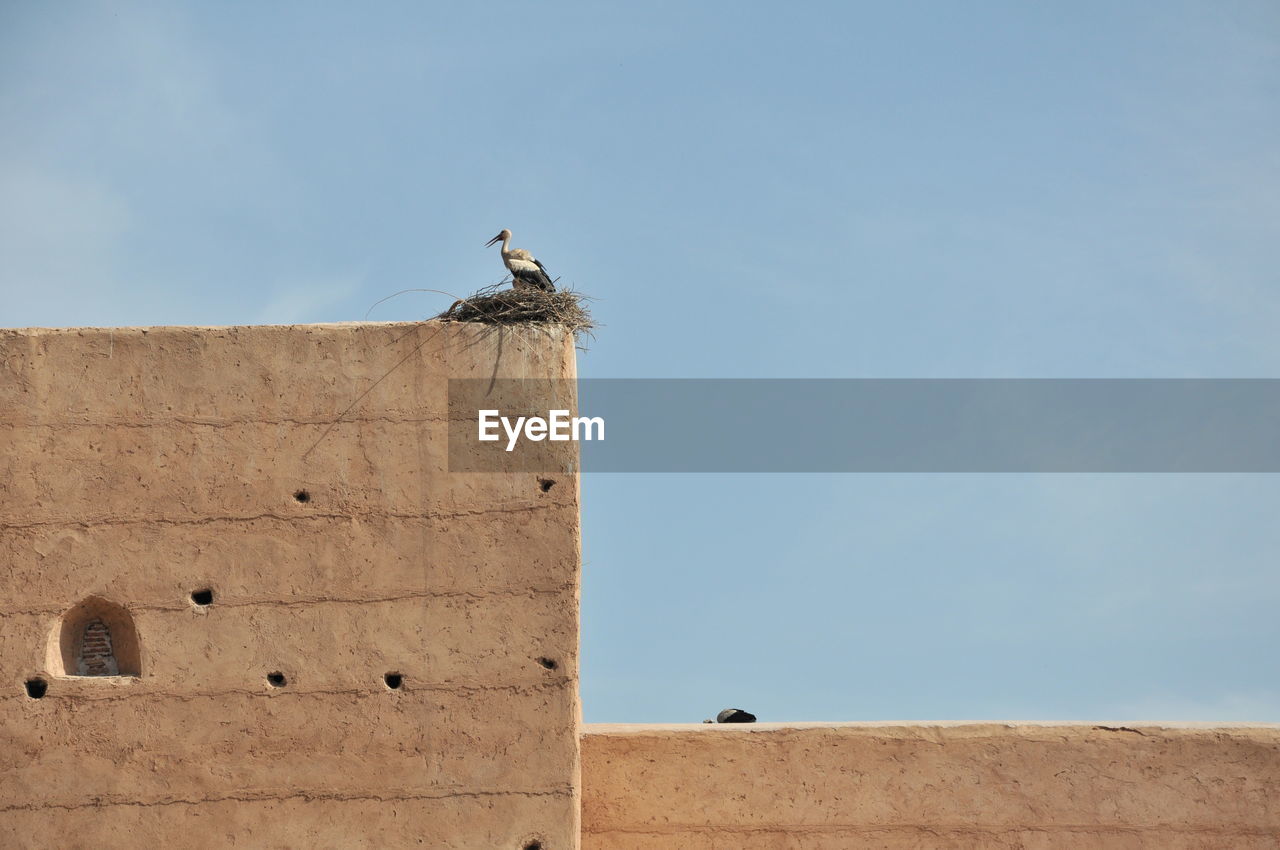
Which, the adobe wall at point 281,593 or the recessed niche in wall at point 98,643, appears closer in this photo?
the adobe wall at point 281,593

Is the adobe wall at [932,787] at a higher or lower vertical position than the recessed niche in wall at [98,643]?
lower

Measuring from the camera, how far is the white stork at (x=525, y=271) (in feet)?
32.3

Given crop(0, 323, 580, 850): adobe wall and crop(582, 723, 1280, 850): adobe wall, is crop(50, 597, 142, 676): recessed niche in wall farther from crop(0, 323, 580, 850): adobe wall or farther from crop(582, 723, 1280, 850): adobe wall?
crop(582, 723, 1280, 850): adobe wall

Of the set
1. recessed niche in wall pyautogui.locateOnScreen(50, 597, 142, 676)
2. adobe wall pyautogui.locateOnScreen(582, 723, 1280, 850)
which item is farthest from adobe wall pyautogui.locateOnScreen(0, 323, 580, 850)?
adobe wall pyautogui.locateOnScreen(582, 723, 1280, 850)

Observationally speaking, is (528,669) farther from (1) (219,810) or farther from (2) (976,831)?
(2) (976,831)

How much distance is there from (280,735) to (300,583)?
0.77m

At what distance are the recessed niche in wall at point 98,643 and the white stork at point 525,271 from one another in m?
2.71

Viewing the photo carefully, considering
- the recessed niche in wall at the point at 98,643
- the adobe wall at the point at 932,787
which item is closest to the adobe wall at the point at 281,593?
A: the recessed niche in wall at the point at 98,643

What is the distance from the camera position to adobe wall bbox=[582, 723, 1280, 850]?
396 inches

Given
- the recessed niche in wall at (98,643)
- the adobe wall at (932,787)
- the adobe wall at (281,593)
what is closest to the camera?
the adobe wall at (281,593)

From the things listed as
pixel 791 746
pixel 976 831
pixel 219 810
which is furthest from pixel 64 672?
pixel 976 831

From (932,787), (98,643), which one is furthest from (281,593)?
(932,787)

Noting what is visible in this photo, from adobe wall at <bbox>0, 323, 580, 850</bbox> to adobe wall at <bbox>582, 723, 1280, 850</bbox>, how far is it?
99 centimetres

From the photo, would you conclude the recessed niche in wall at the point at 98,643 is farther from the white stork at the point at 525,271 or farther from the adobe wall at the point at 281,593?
the white stork at the point at 525,271
